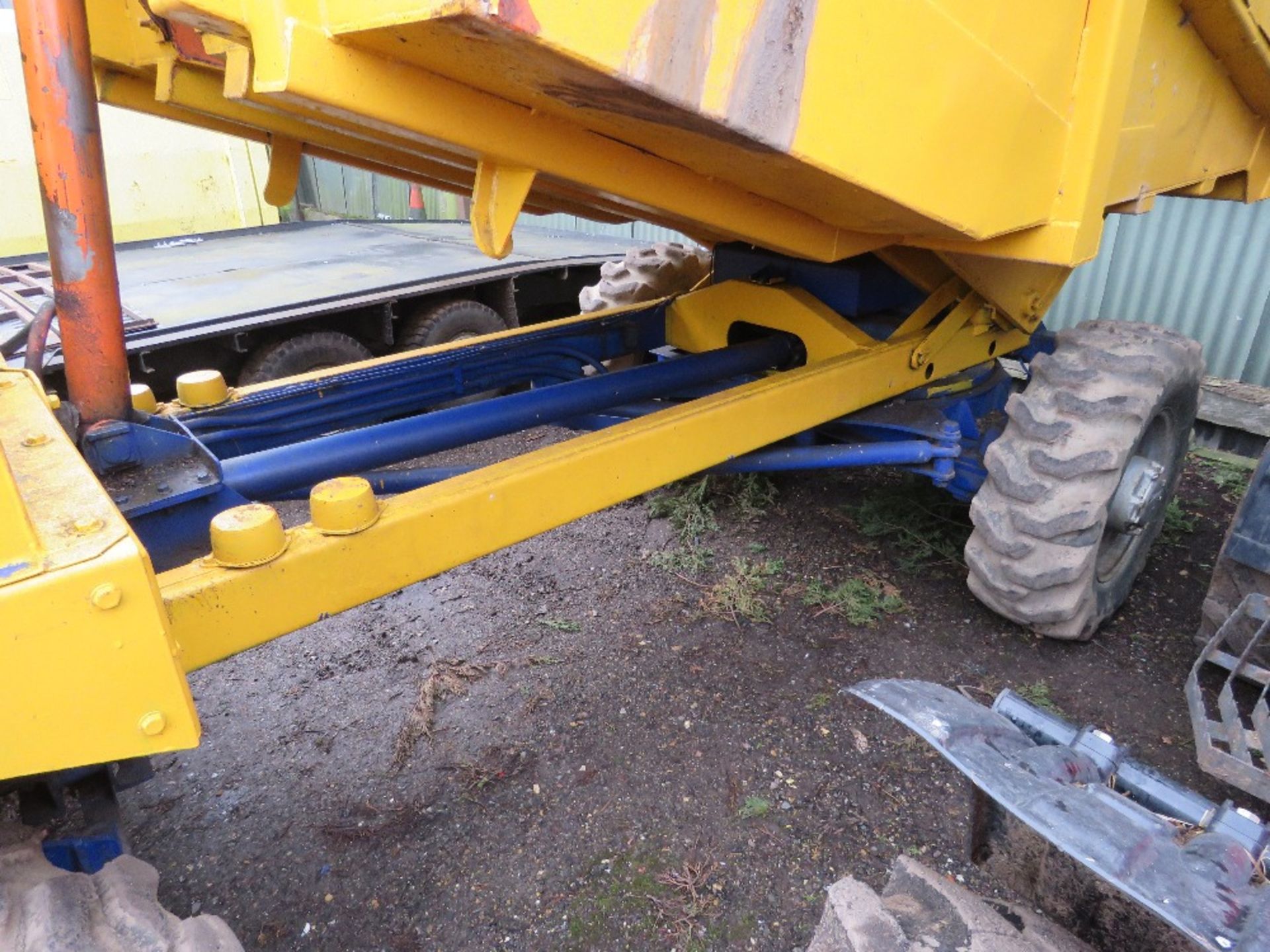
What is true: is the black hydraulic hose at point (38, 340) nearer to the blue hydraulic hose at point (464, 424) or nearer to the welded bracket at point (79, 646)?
the blue hydraulic hose at point (464, 424)

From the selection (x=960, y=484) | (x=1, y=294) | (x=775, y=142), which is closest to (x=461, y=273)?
(x=1, y=294)

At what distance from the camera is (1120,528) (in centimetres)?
282

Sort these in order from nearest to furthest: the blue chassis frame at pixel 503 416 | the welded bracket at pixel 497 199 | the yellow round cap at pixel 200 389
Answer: the welded bracket at pixel 497 199
the blue chassis frame at pixel 503 416
the yellow round cap at pixel 200 389

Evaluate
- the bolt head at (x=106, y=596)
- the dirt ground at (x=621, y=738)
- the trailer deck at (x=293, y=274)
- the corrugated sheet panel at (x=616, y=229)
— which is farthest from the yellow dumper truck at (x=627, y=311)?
the corrugated sheet panel at (x=616, y=229)

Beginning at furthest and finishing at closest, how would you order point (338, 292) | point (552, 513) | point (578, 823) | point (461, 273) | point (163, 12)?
1. point (461, 273)
2. point (338, 292)
3. point (578, 823)
4. point (552, 513)
5. point (163, 12)

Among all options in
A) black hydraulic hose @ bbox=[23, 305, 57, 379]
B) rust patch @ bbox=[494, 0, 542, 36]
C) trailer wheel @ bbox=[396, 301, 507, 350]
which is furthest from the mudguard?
trailer wheel @ bbox=[396, 301, 507, 350]

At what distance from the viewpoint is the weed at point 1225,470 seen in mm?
4367

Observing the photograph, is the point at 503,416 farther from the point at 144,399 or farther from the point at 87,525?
the point at 87,525

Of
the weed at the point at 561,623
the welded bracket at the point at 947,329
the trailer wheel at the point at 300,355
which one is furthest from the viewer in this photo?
the trailer wheel at the point at 300,355

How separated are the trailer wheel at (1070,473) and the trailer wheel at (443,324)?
348 centimetres

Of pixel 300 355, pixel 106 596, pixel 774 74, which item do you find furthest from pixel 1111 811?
pixel 300 355

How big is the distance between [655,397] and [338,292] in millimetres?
2798

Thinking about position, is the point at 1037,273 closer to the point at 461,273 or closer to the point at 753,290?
the point at 753,290

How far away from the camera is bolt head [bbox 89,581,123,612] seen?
0.95m
